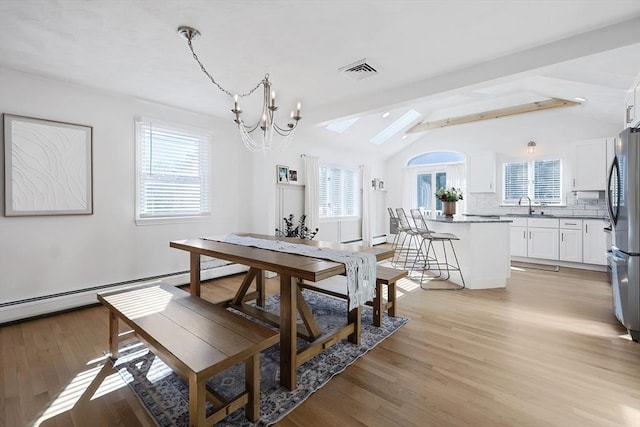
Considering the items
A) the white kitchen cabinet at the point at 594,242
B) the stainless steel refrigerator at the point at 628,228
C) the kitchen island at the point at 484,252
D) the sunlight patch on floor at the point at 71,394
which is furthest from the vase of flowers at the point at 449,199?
the sunlight patch on floor at the point at 71,394

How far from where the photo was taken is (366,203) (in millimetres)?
7250

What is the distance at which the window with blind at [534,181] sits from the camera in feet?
19.2

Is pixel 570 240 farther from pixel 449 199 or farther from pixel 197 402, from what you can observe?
pixel 197 402

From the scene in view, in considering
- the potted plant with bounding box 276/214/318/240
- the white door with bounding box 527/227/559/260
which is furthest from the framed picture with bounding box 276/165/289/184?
the white door with bounding box 527/227/559/260

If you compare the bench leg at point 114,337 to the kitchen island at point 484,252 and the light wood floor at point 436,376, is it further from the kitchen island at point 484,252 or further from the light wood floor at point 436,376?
the kitchen island at point 484,252

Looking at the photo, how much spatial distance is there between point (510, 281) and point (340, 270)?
3750mm

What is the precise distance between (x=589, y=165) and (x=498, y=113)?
1.89 m

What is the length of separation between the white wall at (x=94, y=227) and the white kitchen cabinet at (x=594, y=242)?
633 cm

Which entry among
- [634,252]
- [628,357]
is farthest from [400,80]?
[628,357]

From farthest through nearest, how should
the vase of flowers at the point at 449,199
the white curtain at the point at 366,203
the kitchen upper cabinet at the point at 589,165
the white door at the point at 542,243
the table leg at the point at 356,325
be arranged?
the white curtain at the point at 366,203 < the white door at the point at 542,243 < the kitchen upper cabinet at the point at 589,165 < the vase of flowers at the point at 449,199 < the table leg at the point at 356,325

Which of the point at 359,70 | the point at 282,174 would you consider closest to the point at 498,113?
the point at 359,70

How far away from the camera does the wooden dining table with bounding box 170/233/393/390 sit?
1.85 meters

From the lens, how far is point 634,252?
7.97 ft

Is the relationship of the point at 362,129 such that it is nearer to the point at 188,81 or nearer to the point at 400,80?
the point at 400,80
